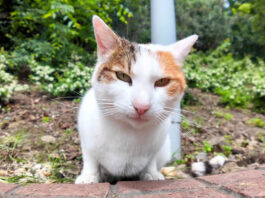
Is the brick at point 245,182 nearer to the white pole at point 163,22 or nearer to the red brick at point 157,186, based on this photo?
the red brick at point 157,186

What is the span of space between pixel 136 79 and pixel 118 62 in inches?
7.4

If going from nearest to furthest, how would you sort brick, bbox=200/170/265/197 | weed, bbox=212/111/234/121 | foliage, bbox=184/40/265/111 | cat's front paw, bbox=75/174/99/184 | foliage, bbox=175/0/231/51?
brick, bbox=200/170/265/197 < cat's front paw, bbox=75/174/99/184 < weed, bbox=212/111/234/121 < foliage, bbox=184/40/265/111 < foliage, bbox=175/0/231/51

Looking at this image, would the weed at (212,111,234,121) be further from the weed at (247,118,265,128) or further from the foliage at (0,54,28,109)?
the foliage at (0,54,28,109)

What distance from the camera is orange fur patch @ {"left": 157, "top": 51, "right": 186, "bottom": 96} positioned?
149 centimetres

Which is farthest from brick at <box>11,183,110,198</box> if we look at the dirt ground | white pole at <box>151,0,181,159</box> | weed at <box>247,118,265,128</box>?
weed at <box>247,118,265,128</box>

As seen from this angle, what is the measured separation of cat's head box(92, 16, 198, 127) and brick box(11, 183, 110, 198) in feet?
1.25

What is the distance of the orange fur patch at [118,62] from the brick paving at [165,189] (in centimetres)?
59

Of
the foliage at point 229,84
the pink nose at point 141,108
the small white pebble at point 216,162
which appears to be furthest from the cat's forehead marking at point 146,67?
the foliage at point 229,84

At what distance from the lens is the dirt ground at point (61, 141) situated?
6.57ft

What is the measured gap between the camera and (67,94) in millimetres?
3496

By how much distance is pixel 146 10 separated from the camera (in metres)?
4.57

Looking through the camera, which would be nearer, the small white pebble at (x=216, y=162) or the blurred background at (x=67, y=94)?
the small white pebble at (x=216, y=162)

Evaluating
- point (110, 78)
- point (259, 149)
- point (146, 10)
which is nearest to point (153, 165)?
point (110, 78)

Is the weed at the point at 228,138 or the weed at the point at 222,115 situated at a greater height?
the weed at the point at 222,115
